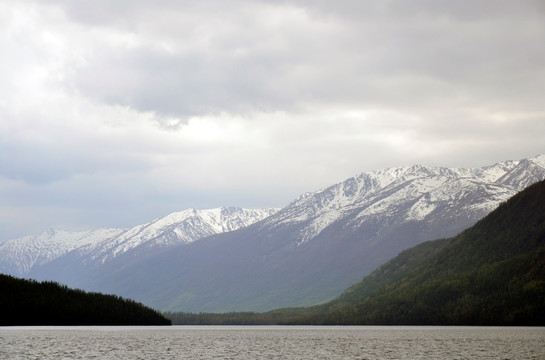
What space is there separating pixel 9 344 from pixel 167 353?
43.4 metres

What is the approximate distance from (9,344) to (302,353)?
238 ft

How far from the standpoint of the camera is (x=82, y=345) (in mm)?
179000

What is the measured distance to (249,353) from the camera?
162 metres

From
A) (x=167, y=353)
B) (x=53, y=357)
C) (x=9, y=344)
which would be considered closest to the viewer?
(x=53, y=357)

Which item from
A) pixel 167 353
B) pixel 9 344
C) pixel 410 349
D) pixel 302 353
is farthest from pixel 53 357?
pixel 410 349

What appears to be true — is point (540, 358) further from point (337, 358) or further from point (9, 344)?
point (9, 344)

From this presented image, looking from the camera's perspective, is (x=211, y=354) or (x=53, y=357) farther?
(x=211, y=354)

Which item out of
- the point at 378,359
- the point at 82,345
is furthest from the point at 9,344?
the point at 378,359

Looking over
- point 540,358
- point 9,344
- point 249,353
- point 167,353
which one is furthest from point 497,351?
point 9,344

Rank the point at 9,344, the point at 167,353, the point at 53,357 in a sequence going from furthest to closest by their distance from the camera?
the point at 9,344 → the point at 167,353 → the point at 53,357

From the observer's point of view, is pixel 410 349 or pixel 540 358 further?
pixel 410 349

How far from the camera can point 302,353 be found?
536ft

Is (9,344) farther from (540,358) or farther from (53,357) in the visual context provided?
(540,358)

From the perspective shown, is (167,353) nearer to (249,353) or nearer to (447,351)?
(249,353)
